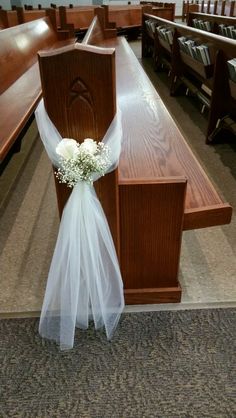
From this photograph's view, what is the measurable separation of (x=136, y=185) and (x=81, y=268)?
1.05 ft

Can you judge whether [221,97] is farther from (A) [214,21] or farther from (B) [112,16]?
(B) [112,16]

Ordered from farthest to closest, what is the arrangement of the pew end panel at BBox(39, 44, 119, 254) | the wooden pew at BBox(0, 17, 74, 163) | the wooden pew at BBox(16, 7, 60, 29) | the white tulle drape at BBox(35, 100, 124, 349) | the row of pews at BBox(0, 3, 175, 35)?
the wooden pew at BBox(16, 7, 60, 29) < the row of pews at BBox(0, 3, 175, 35) < the wooden pew at BBox(0, 17, 74, 163) < the white tulle drape at BBox(35, 100, 124, 349) < the pew end panel at BBox(39, 44, 119, 254)

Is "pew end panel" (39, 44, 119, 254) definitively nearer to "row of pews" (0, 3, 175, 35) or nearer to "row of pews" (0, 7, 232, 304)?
"row of pews" (0, 7, 232, 304)

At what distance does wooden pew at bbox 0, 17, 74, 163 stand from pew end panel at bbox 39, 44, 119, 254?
528 mm

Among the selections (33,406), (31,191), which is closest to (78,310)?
(33,406)

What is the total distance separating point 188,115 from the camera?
3.24 m

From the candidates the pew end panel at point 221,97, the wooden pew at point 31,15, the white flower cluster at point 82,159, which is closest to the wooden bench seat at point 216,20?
the pew end panel at point 221,97

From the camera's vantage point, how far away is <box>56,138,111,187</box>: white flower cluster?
37.4 inches

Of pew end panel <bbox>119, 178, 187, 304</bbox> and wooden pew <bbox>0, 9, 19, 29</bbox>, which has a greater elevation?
wooden pew <bbox>0, 9, 19, 29</bbox>

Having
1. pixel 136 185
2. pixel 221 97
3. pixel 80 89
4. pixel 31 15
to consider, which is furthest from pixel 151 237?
pixel 31 15

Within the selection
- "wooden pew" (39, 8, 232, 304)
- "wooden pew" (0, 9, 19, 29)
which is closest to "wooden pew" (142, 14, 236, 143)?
"wooden pew" (39, 8, 232, 304)

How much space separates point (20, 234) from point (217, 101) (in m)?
1.65

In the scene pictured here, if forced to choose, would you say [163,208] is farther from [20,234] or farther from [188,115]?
[188,115]

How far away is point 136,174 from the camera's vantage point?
1.21m
